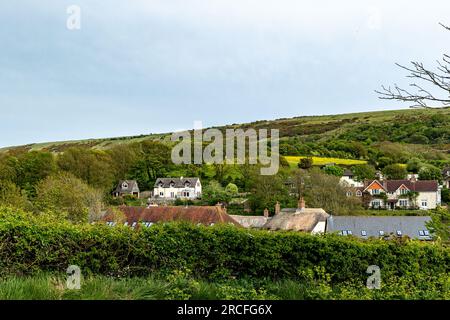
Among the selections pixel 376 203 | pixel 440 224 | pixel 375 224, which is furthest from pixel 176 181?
pixel 440 224

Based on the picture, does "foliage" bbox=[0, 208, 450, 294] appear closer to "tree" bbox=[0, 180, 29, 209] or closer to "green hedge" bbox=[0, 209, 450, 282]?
"green hedge" bbox=[0, 209, 450, 282]

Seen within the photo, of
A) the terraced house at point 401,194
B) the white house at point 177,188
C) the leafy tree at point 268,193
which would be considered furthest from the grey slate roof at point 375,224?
the white house at point 177,188

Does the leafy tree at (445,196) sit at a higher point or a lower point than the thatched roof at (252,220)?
higher

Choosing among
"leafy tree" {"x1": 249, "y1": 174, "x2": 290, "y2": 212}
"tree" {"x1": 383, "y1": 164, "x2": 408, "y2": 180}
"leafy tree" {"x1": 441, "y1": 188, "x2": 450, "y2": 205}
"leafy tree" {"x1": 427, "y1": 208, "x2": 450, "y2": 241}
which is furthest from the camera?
"tree" {"x1": 383, "y1": 164, "x2": 408, "y2": 180}

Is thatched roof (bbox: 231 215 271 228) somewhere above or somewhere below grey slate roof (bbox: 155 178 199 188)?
below

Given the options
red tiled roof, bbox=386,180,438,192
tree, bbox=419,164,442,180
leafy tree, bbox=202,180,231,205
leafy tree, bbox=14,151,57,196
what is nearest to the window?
red tiled roof, bbox=386,180,438,192

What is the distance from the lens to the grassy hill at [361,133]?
97312 mm

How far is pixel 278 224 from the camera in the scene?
147ft

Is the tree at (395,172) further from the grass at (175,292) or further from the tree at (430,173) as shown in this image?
the grass at (175,292)

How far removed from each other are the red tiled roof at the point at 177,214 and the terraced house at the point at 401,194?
3509cm

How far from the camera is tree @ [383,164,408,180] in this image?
87250mm

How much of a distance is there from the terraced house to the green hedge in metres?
63.4
